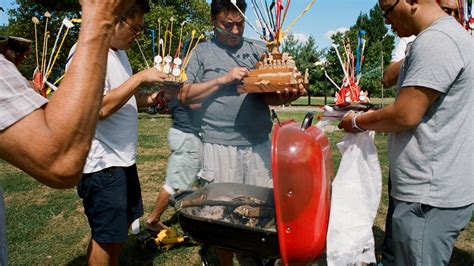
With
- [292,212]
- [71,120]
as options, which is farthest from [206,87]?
[71,120]

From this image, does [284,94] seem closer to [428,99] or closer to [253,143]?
[253,143]

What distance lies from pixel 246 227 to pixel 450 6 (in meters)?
2.25

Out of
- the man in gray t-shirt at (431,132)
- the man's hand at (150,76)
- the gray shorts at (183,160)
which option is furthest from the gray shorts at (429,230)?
the gray shorts at (183,160)

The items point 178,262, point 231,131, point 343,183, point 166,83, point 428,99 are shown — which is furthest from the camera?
point 178,262

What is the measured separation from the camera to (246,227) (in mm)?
1800

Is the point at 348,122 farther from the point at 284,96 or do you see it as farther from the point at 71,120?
the point at 71,120

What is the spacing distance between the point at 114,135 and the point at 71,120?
1448 millimetres

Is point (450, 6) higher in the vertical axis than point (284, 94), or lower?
higher

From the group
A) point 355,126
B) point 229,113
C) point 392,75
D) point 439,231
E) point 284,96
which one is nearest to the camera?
point 439,231

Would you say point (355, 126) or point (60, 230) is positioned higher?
point (355, 126)

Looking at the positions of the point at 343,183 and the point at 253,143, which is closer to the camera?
the point at 343,183

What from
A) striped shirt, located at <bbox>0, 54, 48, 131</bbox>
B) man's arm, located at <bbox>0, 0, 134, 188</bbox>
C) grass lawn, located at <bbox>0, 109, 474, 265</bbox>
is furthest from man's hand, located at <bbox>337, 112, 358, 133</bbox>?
grass lawn, located at <bbox>0, 109, 474, 265</bbox>

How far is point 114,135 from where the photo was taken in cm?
230

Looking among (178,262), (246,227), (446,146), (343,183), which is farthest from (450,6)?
(178,262)
